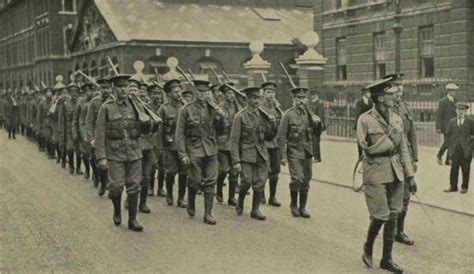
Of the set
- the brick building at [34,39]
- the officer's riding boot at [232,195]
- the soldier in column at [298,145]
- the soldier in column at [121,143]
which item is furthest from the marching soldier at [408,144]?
the brick building at [34,39]

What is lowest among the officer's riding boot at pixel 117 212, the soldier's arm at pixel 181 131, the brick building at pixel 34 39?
the officer's riding boot at pixel 117 212

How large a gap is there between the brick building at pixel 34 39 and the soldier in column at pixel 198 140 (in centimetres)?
4292

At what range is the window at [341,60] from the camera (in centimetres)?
2795

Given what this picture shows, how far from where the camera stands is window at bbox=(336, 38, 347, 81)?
91.7 feet

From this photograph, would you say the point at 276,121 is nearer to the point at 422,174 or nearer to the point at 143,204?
the point at 143,204

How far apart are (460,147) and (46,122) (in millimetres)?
13511

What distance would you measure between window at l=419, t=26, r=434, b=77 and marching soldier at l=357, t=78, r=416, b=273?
16586 millimetres

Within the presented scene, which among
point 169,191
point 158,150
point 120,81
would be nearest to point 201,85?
point 120,81

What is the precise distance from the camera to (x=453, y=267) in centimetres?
721

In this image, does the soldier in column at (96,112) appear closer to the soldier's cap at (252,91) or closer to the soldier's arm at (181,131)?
the soldier's arm at (181,131)

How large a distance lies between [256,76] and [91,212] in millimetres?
12053

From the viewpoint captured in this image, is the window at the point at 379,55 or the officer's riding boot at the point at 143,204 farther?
the window at the point at 379,55

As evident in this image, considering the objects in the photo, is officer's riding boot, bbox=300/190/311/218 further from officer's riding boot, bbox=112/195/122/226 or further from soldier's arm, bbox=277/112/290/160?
officer's riding boot, bbox=112/195/122/226

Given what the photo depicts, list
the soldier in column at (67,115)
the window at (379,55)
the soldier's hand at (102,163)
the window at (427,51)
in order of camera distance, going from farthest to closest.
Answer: the window at (379,55), the window at (427,51), the soldier in column at (67,115), the soldier's hand at (102,163)
